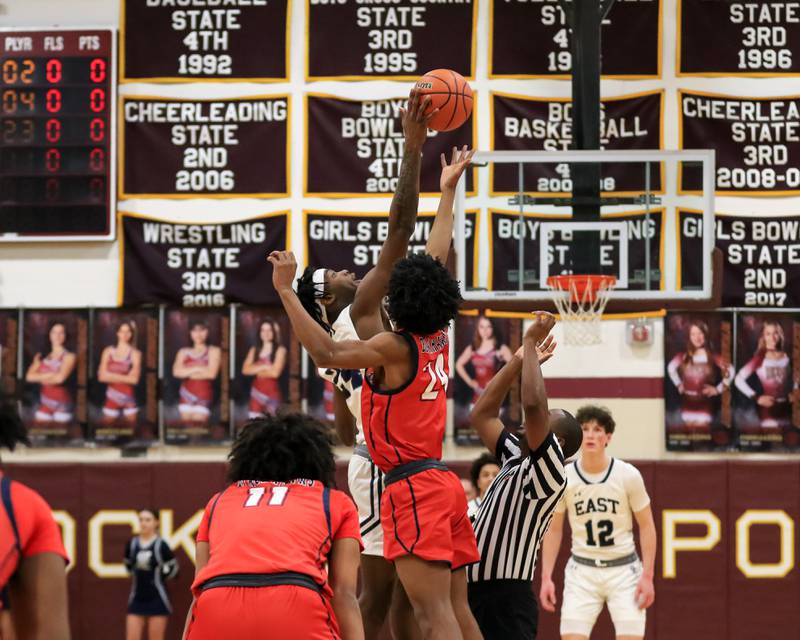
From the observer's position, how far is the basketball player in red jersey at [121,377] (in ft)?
41.5

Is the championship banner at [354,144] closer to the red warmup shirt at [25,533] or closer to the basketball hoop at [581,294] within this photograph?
the basketball hoop at [581,294]

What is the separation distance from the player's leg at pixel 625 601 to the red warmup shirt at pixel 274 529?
18.0 ft

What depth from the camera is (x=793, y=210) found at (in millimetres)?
12422

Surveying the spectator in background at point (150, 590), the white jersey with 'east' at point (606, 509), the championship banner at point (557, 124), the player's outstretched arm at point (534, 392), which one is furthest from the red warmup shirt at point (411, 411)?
the spectator in background at point (150, 590)

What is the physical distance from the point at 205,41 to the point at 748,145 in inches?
211

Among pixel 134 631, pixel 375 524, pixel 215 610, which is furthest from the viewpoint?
pixel 134 631

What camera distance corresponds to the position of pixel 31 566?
345cm

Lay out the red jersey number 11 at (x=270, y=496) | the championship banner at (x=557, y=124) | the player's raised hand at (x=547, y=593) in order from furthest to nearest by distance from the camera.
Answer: the championship banner at (x=557, y=124), the player's raised hand at (x=547, y=593), the red jersey number 11 at (x=270, y=496)

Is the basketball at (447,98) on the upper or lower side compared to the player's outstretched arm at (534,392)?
upper

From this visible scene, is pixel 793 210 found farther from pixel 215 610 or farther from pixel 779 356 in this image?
pixel 215 610

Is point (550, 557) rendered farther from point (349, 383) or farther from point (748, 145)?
point (748, 145)

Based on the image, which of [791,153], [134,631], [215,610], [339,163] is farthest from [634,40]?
[215,610]

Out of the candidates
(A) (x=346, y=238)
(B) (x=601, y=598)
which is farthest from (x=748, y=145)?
(B) (x=601, y=598)

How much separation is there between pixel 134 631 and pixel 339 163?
190 inches
